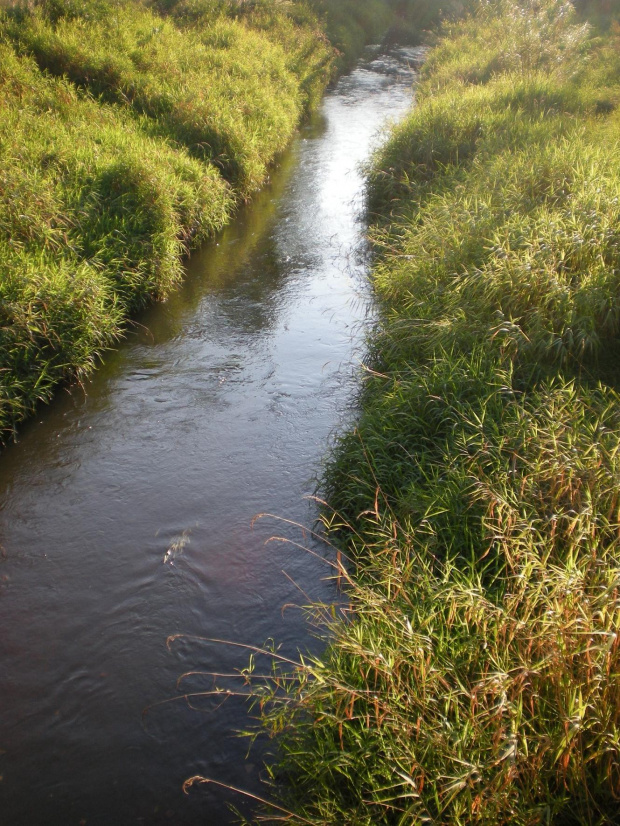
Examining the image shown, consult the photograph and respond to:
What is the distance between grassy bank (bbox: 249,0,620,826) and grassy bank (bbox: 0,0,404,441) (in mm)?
2979

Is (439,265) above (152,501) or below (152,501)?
above

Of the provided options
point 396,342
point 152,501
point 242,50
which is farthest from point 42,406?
point 242,50

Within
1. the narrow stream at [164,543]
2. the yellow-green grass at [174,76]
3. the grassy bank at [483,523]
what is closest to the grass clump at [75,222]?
the narrow stream at [164,543]

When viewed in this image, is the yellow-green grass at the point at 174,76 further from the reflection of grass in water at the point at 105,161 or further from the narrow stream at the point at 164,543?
the narrow stream at the point at 164,543

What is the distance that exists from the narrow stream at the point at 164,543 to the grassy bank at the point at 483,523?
452mm

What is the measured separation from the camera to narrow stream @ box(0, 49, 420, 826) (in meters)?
3.47

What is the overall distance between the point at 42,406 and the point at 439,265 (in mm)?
4236

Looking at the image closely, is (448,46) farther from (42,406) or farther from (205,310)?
(42,406)

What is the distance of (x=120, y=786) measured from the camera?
3371 millimetres

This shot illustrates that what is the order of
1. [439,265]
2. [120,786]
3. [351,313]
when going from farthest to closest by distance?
[351,313]
[439,265]
[120,786]

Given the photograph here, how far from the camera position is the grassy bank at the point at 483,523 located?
2.65m

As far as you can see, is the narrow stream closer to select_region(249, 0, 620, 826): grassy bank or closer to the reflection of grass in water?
select_region(249, 0, 620, 826): grassy bank

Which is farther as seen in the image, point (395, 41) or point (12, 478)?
point (395, 41)

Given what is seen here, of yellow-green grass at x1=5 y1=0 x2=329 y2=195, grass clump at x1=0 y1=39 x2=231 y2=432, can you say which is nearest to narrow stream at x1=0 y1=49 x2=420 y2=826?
grass clump at x1=0 y1=39 x2=231 y2=432
